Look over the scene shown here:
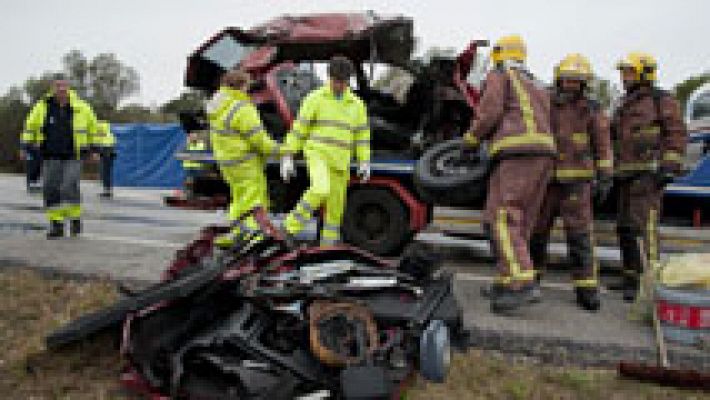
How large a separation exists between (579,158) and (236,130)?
2.63 m

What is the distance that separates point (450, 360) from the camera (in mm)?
3143

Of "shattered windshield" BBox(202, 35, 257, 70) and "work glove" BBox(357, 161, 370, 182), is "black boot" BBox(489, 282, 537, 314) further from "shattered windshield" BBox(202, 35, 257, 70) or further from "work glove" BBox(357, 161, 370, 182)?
"shattered windshield" BBox(202, 35, 257, 70)

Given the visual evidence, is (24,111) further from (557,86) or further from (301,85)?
(557,86)

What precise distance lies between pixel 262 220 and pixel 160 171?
504 inches

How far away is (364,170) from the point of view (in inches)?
200

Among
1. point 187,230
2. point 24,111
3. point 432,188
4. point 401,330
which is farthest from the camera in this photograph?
point 24,111

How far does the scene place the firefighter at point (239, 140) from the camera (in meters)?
4.73

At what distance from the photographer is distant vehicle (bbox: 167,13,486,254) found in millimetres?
5574

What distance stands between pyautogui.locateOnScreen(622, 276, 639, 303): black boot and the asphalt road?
83mm

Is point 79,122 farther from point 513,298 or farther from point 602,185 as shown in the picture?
point 602,185

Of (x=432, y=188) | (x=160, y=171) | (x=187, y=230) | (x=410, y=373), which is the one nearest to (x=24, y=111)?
(x=160, y=171)

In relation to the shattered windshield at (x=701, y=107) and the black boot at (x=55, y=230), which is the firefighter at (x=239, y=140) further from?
the shattered windshield at (x=701, y=107)

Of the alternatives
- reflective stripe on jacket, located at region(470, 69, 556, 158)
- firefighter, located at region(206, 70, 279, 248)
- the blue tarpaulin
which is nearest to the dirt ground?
reflective stripe on jacket, located at region(470, 69, 556, 158)

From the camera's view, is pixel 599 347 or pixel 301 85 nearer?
pixel 599 347
